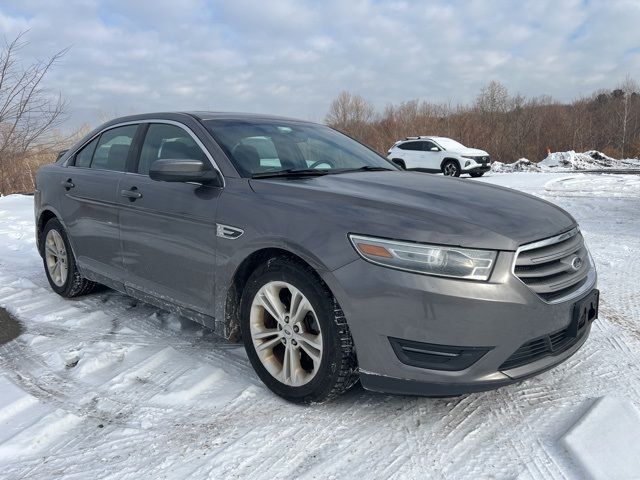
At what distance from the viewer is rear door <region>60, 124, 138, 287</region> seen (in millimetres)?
3854

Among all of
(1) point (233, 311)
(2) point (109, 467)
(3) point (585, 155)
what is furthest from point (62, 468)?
(3) point (585, 155)

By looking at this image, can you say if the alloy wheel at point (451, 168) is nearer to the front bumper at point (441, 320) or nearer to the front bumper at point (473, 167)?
the front bumper at point (473, 167)

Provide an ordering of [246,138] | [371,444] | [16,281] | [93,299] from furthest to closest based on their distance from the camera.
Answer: [16,281], [93,299], [246,138], [371,444]

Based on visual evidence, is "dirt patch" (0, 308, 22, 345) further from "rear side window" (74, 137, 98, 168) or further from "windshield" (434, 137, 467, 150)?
"windshield" (434, 137, 467, 150)

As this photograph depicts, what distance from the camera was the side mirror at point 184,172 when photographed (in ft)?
9.65

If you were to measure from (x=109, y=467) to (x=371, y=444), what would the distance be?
1180 millimetres

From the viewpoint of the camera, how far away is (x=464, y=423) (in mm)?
2521

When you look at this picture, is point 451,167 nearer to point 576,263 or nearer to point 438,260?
point 576,263

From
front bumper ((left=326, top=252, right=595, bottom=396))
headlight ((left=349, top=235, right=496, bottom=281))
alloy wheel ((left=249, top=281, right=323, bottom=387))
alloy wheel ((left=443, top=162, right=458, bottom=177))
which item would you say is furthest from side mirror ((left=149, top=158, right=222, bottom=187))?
alloy wheel ((left=443, top=162, right=458, bottom=177))

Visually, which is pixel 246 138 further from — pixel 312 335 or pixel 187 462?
pixel 187 462

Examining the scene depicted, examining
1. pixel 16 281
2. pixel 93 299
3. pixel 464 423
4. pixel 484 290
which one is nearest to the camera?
pixel 484 290

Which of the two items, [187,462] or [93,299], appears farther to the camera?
[93,299]

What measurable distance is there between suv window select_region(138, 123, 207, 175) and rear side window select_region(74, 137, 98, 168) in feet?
3.04

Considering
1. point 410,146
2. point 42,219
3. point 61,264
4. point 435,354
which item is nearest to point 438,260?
point 435,354
